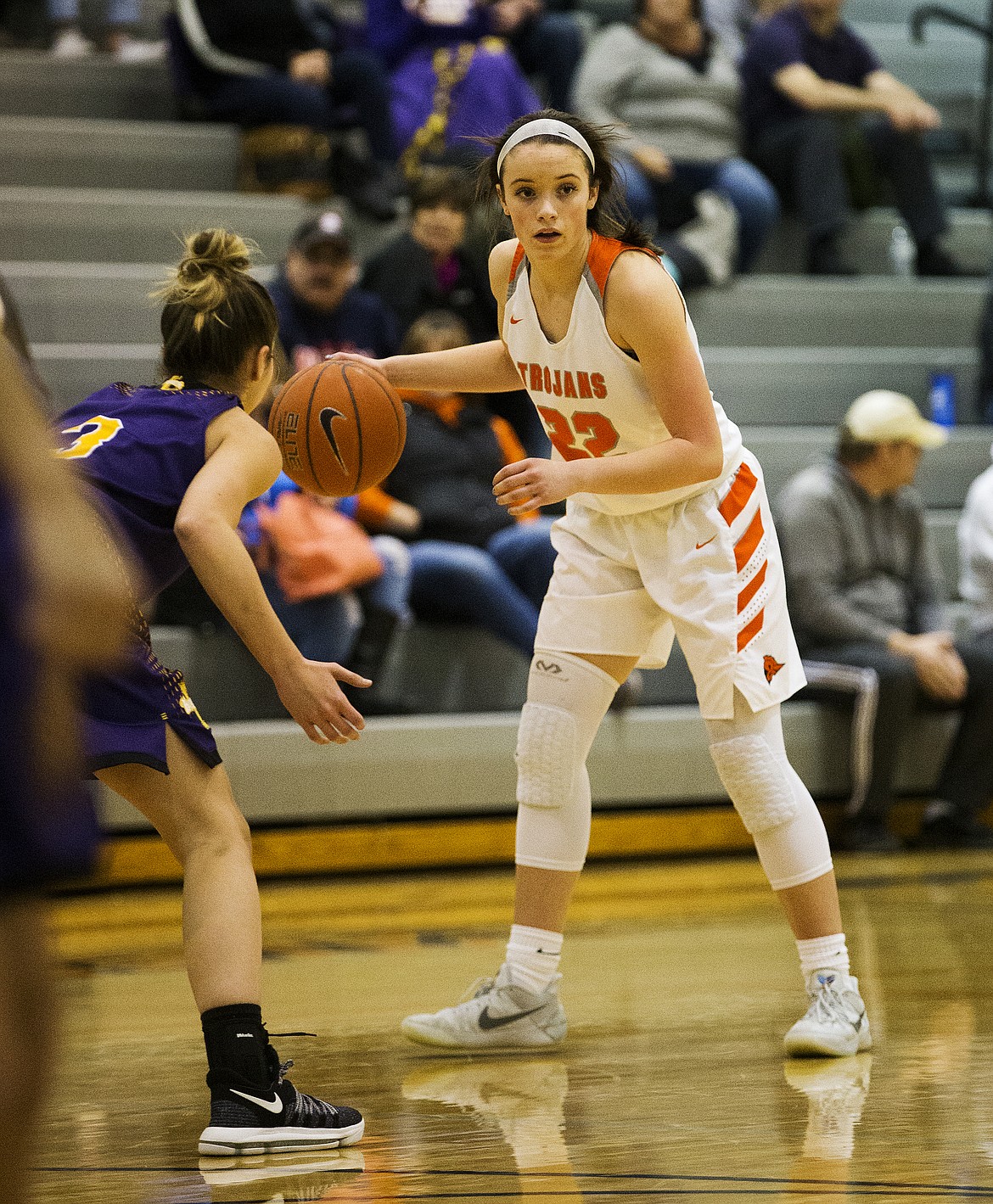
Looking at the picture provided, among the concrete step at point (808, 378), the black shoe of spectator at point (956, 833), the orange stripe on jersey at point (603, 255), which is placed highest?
the orange stripe on jersey at point (603, 255)

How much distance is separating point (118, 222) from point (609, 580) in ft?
12.8

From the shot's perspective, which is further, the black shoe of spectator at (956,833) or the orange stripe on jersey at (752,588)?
the black shoe of spectator at (956,833)

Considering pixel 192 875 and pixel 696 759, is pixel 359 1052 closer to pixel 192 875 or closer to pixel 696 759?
pixel 192 875

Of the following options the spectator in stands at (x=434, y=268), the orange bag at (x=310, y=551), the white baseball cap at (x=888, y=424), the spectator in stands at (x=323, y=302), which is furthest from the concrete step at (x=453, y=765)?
the spectator in stands at (x=434, y=268)

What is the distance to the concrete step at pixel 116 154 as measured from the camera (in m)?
6.38

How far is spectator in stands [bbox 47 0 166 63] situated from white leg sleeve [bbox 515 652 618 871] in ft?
16.6

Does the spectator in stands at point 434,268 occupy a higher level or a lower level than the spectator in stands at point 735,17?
lower

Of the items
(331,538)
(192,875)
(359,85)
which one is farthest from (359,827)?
(359,85)

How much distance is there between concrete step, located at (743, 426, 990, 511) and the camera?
5.92 metres

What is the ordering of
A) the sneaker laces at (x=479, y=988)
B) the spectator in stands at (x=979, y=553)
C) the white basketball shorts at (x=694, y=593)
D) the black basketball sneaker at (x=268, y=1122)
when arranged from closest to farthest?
the black basketball sneaker at (x=268, y=1122) → the white basketball shorts at (x=694, y=593) → the sneaker laces at (x=479, y=988) → the spectator in stands at (x=979, y=553)

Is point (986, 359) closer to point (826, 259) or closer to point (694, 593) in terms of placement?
point (826, 259)

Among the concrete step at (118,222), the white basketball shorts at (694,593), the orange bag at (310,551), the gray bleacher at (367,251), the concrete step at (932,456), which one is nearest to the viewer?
the white basketball shorts at (694,593)

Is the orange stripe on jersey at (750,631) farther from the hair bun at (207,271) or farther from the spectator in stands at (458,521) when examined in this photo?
the spectator in stands at (458,521)

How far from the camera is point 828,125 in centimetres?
681
